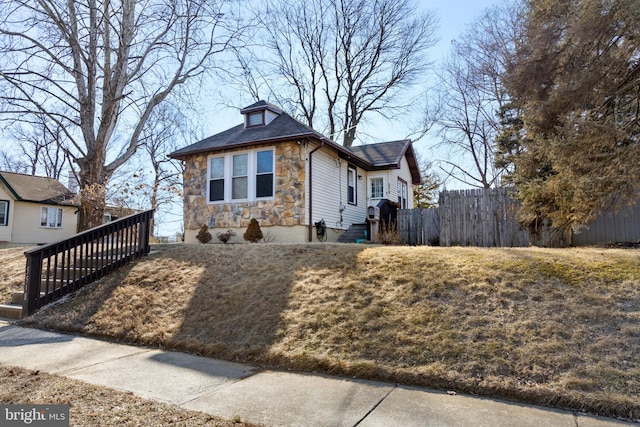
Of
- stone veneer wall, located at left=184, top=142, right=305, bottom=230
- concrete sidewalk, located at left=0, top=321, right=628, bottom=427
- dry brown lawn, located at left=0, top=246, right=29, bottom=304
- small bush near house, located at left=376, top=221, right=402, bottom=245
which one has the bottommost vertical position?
concrete sidewalk, located at left=0, top=321, right=628, bottom=427

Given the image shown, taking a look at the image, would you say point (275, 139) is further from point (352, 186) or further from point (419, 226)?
point (419, 226)

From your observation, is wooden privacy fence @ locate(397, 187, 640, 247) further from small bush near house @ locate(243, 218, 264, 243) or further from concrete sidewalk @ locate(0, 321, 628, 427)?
concrete sidewalk @ locate(0, 321, 628, 427)

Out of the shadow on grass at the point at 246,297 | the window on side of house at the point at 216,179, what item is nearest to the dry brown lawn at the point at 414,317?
the shadow on grass at the point at 246,297

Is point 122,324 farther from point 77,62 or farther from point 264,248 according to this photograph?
point 77,62

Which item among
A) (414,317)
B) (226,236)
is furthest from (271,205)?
(414,317)

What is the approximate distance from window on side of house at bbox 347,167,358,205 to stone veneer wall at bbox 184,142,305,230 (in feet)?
11.8

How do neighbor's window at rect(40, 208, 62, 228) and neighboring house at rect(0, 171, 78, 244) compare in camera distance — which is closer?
neighboring house at rect(0, 171, 78, 244)

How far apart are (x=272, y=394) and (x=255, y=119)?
11849 mm

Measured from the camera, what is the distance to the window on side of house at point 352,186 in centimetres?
1510

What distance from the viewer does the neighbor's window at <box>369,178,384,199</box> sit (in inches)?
663

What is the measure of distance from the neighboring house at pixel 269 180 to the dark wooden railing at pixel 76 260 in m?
3.72

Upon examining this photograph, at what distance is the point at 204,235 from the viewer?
1269 centimetres

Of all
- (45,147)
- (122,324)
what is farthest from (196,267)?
(45,147)

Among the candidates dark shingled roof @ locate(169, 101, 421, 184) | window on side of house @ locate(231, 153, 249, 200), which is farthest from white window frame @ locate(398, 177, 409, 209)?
window on side of house @ locate(231, 153, 249, 200)
